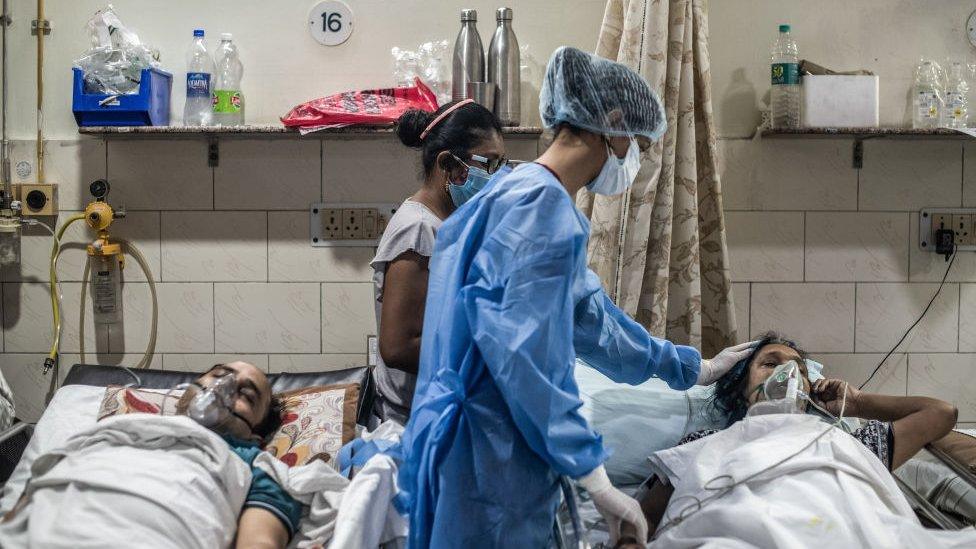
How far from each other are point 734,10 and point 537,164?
1.60m

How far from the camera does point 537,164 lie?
5.37ft

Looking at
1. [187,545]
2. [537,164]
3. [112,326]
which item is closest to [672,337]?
[537,164]

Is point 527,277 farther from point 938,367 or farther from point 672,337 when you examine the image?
point 938,367

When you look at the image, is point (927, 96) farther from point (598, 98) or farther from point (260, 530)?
point (260, 530)

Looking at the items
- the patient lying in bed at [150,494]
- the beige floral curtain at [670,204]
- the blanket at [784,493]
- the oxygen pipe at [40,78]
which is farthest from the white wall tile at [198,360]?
the blanket at [784,493]

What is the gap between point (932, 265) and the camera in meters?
2.92

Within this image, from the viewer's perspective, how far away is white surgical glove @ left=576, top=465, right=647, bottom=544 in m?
1.49

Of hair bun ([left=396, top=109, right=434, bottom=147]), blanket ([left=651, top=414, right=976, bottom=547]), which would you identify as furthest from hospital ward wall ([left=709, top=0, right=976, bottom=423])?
hair bun ([left=396, top=109, right=434, bottom=147])

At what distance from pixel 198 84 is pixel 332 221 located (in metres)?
0.62

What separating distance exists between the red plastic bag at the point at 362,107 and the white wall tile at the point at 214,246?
17.0 inches

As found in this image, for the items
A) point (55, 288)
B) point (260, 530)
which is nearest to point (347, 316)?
point (55, 288)

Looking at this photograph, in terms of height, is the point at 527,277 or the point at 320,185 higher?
the point at 320,185

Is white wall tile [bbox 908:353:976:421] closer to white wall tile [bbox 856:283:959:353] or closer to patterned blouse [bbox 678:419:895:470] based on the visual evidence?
white wall tile [bbox 856:283:959:353]

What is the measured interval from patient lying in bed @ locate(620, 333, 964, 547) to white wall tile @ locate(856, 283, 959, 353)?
28.4 inches
